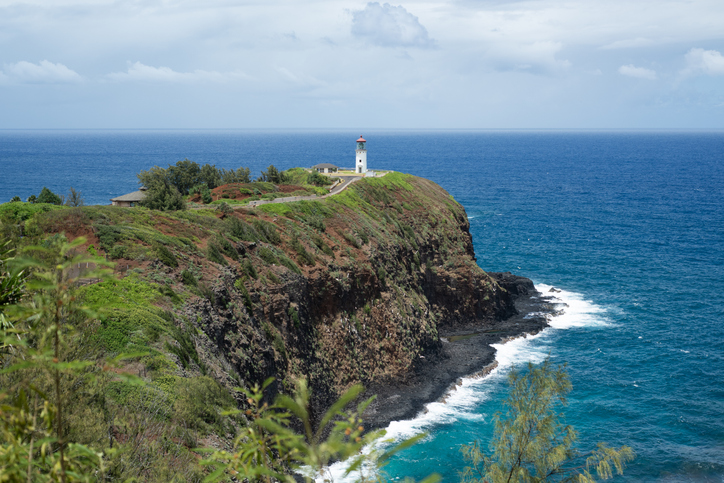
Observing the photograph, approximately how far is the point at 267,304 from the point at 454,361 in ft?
63.8

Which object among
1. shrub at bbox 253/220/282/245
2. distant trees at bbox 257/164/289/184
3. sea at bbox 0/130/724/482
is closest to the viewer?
sea at bbox 0/130/724/482

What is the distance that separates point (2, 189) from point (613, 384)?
463 feet

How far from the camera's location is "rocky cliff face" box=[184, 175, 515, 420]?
3025cm

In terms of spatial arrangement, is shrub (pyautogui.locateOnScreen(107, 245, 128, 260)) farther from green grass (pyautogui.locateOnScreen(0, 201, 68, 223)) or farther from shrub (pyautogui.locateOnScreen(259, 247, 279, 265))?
shrub (pyautogui.locateOnScreen(259, 247, 279, 265))

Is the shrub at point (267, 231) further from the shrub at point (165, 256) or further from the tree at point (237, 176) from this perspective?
the tree at point (237, 176)

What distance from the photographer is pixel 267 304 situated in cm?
3369

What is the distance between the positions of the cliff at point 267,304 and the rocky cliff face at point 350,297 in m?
0.12

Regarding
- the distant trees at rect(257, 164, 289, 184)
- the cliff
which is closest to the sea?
the cliff

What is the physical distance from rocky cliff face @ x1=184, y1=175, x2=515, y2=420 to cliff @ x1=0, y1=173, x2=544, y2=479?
0.12 m

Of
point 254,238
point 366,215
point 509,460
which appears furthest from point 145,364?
point 366,215

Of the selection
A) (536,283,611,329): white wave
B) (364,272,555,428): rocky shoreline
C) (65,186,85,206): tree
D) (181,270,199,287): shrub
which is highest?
(65,186,85,206): tree

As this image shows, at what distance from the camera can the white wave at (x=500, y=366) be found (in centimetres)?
3488

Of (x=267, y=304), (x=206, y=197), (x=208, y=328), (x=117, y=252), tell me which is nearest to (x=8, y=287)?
(x=208, y=328)

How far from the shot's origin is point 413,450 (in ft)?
109
